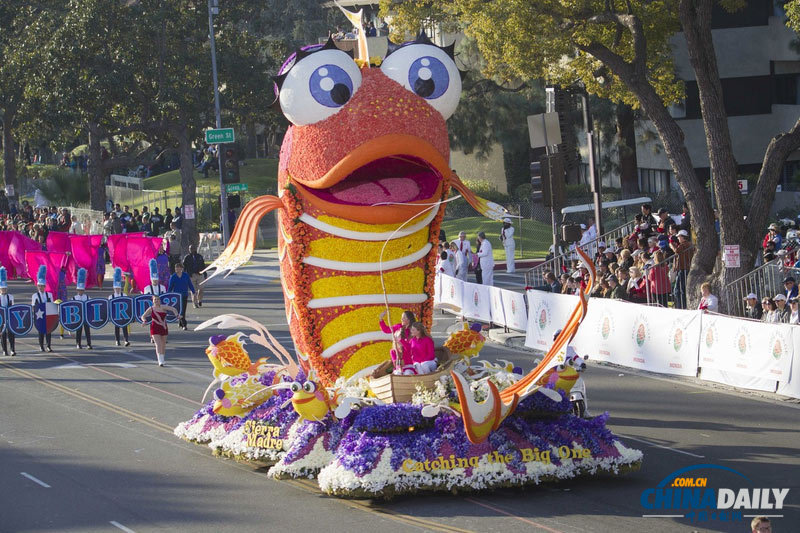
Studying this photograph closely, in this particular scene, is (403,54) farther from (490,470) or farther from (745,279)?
(745,279)

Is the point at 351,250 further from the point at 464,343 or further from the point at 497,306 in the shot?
the point at 497,306

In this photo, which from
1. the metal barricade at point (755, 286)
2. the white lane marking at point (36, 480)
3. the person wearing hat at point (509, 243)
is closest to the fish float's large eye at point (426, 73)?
the white lane marking at point (36, 480)

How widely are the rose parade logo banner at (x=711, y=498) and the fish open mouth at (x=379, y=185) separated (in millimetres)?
4770

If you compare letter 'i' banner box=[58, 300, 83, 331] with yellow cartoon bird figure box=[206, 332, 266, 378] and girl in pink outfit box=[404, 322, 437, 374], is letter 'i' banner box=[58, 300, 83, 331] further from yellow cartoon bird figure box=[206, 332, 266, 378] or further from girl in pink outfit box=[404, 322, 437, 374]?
girl in pink outfit box=[404, 322, 437, 374]

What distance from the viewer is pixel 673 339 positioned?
64.1 ft

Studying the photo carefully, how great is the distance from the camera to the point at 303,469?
13477 millimetres

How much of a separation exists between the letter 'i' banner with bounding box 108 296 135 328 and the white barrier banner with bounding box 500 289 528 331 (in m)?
8.30

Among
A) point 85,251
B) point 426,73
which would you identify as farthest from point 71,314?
point 426,73

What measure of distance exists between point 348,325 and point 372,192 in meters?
1.74

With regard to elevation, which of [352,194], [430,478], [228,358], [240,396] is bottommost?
[430,478]

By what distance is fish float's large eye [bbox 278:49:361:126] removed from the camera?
14.1 meters

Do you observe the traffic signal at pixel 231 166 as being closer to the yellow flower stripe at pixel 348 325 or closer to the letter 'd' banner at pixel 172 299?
the letter 'd' banner at pixel 172 299

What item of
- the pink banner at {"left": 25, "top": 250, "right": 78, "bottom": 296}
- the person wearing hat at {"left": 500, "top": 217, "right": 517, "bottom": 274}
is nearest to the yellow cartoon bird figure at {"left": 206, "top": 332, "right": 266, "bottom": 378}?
the pink banner at {"left": 25, "top": 250, "right": 78, "bottom": 296}

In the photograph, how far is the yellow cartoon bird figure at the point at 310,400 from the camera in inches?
528
